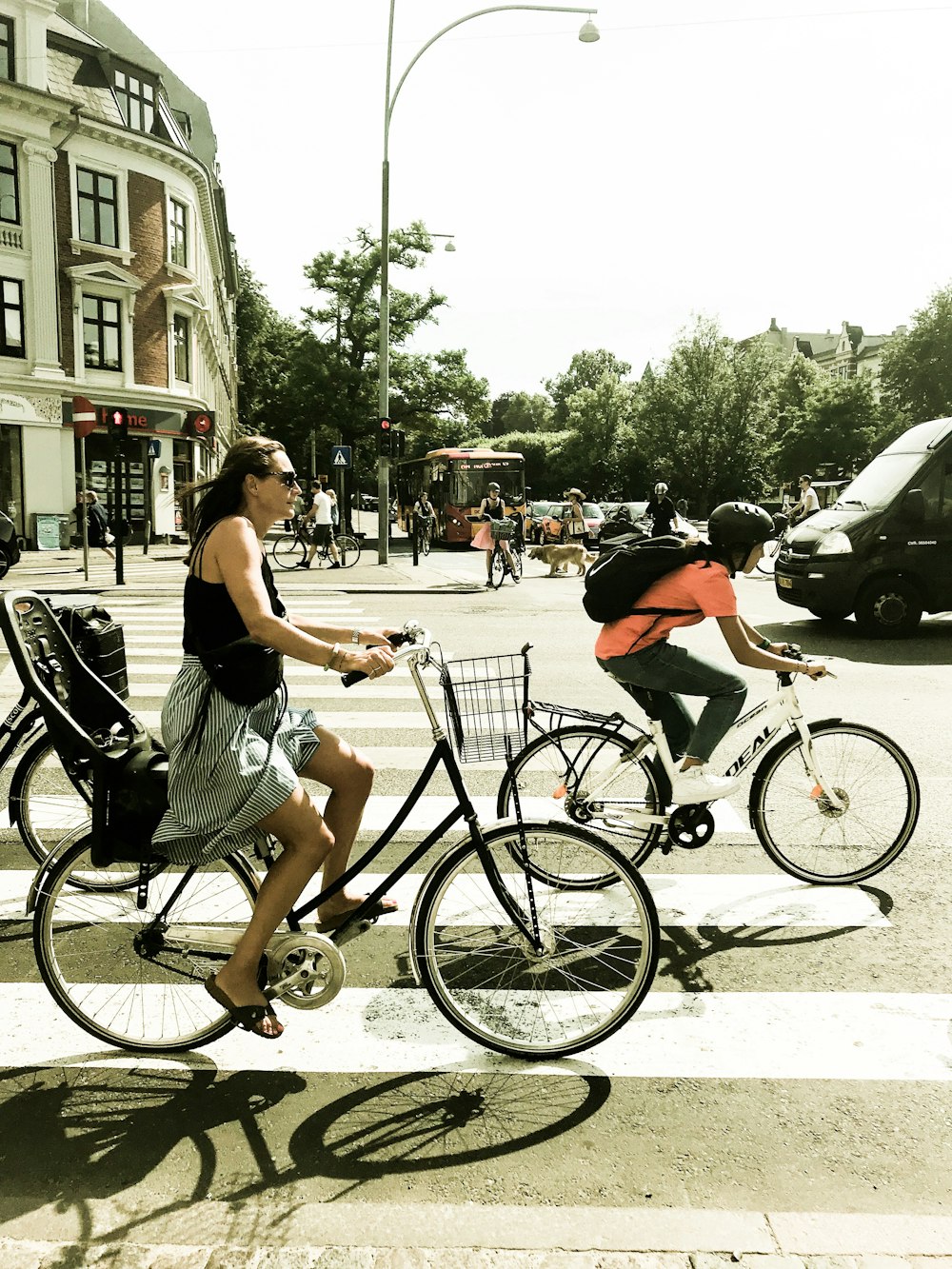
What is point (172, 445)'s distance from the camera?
110 feet

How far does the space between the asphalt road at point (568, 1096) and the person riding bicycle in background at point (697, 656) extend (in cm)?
64

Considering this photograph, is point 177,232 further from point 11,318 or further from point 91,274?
point 11,318

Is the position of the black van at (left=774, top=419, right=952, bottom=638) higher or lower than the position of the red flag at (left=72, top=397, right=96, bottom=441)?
lower

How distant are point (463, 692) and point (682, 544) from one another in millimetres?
1375

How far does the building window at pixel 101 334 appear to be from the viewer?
99.9 ft

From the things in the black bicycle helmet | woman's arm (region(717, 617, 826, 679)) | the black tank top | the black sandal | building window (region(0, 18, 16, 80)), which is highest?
building window (region(0, 18, 16, 80))

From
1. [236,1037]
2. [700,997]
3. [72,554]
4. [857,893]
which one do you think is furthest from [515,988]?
[72,554]

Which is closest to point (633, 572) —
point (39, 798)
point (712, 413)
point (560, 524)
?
point (39, 798)

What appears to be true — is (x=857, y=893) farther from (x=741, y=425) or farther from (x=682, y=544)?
(x=741, y=425)

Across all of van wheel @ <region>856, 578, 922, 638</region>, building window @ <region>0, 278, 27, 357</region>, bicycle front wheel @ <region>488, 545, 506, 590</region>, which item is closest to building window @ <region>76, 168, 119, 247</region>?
building window @ <region>0, 278, 27, 357</region>

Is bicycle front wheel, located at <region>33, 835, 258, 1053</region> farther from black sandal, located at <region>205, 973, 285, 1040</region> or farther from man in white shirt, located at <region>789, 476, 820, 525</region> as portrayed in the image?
man in white shirt, located at <region>789, 476, 820, 525</region>

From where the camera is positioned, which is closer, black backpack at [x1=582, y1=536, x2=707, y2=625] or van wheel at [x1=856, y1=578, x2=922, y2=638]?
black backpack at [x1=582, y1=536, x2=707, y2=625]

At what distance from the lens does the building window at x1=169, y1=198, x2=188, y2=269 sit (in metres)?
33.0

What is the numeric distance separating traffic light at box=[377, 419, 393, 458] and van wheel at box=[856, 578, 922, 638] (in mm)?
12558
